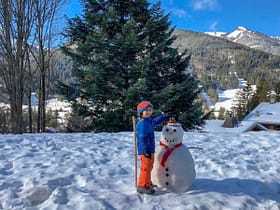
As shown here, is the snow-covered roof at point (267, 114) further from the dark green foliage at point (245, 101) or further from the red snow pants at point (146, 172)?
the red snow pants at point (146, 172)

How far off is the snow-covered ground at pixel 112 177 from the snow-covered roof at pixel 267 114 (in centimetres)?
2990

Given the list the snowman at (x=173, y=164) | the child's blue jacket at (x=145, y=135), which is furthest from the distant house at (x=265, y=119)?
the child's blue jacket at (x=145, y=135)

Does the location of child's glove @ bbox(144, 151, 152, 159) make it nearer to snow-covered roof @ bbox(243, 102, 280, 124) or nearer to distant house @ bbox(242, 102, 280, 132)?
distant house @ bbox(242, 102, 280, 132)

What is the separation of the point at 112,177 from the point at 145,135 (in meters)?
1.22

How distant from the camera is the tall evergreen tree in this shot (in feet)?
43.4

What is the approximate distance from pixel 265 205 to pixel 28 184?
3.45 m

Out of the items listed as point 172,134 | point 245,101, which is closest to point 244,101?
point 245,101

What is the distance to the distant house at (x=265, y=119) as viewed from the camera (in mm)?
34594

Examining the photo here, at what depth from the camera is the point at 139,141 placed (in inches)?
179

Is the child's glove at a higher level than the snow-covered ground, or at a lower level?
higher

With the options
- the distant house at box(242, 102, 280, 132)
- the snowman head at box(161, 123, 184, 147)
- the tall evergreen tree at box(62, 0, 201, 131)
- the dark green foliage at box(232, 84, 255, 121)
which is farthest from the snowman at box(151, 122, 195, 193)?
the dark green foliage at box(232, 84, 255, 121)

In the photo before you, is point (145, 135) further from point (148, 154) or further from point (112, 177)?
point (112, 177)

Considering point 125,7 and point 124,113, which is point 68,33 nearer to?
point 125,7

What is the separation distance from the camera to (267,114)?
38.1m
